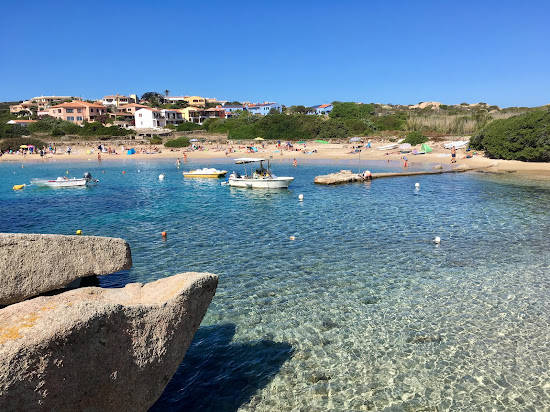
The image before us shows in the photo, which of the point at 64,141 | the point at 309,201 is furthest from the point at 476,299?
the point at 64,141

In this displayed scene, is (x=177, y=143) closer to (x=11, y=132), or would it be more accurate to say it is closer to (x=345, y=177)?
(x=11, y=132)

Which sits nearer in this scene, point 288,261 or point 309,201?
point 288,261

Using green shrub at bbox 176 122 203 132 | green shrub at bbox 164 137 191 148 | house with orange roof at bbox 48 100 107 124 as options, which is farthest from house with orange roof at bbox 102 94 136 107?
green shrub at bbox 164 137 191 148

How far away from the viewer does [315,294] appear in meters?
11.8

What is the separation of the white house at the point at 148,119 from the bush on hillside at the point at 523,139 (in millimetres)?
85163

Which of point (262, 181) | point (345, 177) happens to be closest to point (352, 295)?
point (262, 181)

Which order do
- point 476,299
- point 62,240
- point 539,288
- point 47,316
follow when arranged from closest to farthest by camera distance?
point 47,316
point 62,240
point 476,299
point 539,288

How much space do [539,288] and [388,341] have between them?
238 inches

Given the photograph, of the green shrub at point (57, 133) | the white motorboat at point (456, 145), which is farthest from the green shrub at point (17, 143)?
the white motorboat at point (456, 145)

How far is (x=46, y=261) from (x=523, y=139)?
5173cm

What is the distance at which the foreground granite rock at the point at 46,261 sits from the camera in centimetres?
609

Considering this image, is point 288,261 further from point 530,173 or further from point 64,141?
point 64,141

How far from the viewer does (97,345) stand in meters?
4.39

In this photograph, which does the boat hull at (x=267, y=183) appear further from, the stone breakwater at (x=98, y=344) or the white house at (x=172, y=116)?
the white house at (x=172, y=116)
